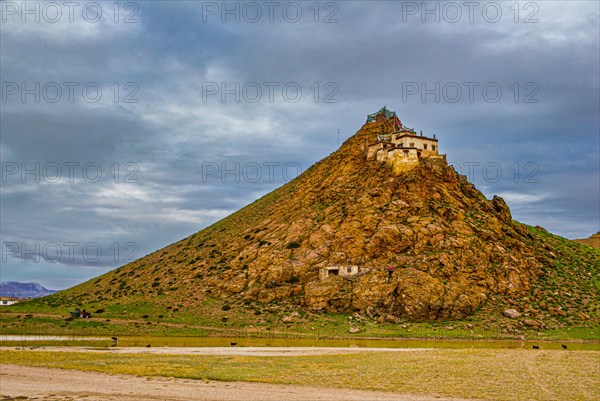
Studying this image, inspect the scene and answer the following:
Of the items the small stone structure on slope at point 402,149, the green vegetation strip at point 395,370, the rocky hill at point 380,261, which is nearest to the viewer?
the green vegetation strip at point 395,370

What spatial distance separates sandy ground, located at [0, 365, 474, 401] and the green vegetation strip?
1907mm

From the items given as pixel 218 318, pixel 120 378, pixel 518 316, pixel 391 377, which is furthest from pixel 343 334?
pixel 120 378

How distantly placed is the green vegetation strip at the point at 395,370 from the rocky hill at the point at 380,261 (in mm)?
38214

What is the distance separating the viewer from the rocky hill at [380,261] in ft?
286

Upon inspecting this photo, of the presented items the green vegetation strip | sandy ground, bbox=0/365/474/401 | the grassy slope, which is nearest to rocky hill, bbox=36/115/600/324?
the grassy slope

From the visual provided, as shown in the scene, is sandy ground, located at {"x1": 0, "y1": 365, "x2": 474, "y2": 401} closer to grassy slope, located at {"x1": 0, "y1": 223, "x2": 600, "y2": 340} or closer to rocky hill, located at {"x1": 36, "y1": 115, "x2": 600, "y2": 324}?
grassy slope, located at {"x1": 0, "y1": 223, "x2": 600, "y2": 340}

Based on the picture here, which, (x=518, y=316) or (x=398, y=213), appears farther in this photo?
(x=398, y=213)

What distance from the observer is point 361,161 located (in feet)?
390

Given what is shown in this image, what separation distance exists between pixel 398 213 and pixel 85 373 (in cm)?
7384

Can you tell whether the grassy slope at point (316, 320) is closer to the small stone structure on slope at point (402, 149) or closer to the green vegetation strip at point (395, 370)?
the green vegetation strip at point (395, 370)

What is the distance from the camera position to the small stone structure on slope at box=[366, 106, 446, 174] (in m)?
108

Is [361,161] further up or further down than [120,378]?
further up

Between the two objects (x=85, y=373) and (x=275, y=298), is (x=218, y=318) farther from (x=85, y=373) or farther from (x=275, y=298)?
(x=85, y=373)

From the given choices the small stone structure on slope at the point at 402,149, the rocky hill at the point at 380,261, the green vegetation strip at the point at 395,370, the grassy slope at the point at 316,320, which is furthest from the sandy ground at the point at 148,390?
the small stone structure on slope at the point at 402,149
